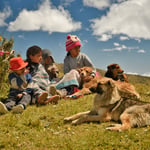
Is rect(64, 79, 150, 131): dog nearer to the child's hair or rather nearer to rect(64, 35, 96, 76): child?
the child's hair

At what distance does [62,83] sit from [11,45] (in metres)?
3.95

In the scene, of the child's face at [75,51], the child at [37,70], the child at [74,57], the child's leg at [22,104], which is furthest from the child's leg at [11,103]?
the child's face at [75,51]

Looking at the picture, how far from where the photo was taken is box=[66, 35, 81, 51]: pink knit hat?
1009 centimetres

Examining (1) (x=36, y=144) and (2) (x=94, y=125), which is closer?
(1) (x=36, y=144)

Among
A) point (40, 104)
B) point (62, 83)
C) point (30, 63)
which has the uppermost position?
point (30, 63)

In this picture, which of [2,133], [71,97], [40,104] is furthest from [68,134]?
[71,97]

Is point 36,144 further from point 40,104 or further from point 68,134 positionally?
point 40,104

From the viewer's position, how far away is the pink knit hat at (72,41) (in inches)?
397

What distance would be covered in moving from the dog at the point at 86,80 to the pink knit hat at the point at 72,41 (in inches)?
46.3

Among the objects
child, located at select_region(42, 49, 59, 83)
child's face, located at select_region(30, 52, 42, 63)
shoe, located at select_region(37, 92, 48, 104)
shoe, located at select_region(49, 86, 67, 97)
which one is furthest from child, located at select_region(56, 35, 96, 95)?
shoe, located at select_region(37, 92, 48, 104)

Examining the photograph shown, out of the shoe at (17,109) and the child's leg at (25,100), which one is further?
the child's leg at (25,100)

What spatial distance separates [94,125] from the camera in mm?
5402

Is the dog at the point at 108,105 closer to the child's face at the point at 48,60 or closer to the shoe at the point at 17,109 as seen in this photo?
the shoe at the point at 17,109

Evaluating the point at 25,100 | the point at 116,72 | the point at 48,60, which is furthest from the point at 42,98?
the point at 116,72
